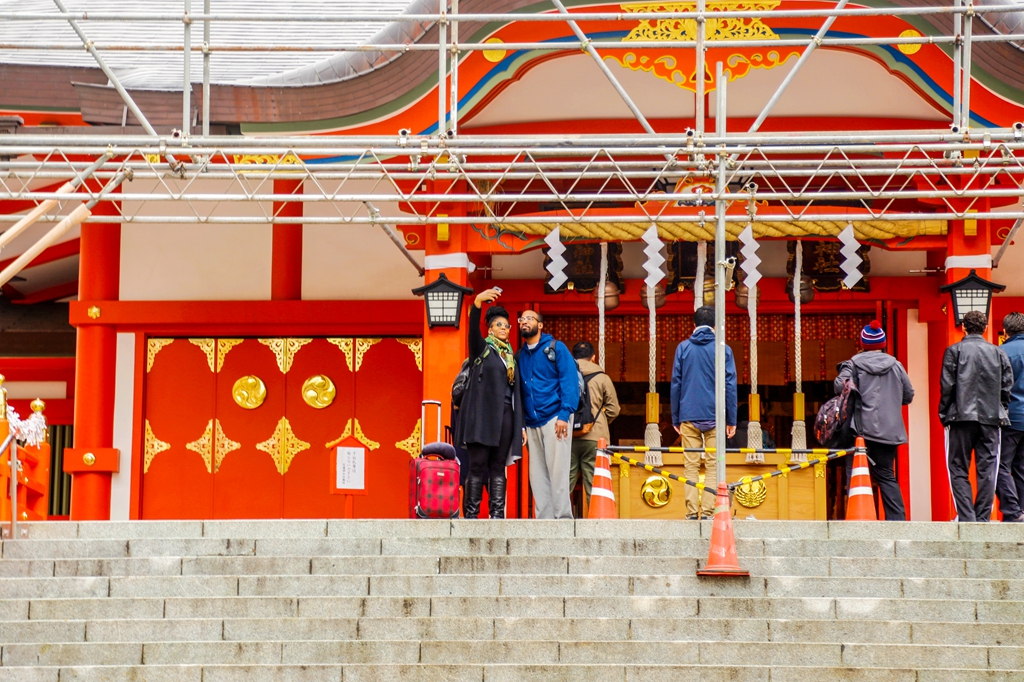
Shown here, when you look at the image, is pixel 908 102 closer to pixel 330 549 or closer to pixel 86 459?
pixel 330 549

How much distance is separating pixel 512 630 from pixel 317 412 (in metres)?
6.98

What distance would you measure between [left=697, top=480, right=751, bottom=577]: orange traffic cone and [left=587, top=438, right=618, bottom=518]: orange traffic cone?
50.7 inches

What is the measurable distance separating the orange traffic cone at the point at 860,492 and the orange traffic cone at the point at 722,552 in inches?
53.2

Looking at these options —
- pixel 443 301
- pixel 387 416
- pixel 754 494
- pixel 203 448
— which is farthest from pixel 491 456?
pixel 203 448

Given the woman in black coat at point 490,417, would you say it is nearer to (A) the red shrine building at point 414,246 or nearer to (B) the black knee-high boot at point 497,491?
(B) the black knee-high boot at point 497,491

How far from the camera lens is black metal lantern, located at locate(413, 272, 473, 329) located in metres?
12.4

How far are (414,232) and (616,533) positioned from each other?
5028mm

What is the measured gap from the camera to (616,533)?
8.76m

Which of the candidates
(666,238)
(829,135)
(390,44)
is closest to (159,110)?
(390,44)

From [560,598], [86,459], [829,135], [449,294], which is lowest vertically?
[560,598]

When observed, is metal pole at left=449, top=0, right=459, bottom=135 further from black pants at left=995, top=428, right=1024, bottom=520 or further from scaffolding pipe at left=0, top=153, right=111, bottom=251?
black pants at left=995, top=428, right=1024, bottom=520

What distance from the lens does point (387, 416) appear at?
14.2 meters

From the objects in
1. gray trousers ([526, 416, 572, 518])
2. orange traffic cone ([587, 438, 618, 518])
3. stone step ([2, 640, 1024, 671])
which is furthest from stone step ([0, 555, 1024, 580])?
gray trousers ([526, 416, 572, 518])

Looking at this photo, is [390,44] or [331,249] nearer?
[390,44]
